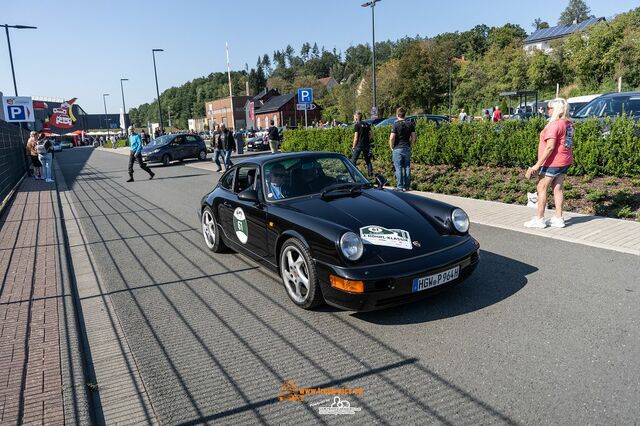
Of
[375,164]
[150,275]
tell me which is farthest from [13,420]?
[375,164]

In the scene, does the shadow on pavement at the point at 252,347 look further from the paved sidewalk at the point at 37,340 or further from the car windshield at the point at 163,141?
the car windshield at the point at 163,141

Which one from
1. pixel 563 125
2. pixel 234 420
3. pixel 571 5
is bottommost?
pixel 234 420

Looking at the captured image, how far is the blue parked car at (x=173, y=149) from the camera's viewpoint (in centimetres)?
2325

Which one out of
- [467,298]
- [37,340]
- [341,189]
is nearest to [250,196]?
[341,189]

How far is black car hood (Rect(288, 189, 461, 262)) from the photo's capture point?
402cm

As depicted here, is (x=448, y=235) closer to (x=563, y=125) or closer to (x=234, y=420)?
(x=234, y=420)

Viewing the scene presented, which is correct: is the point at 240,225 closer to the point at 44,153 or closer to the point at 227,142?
the point at 227,142

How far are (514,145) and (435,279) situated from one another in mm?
8141

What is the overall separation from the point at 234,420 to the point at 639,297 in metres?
3.71

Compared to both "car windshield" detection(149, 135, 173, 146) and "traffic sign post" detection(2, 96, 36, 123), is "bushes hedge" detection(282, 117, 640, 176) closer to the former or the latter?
"car windshield" detection(149, 135, 173, 146)

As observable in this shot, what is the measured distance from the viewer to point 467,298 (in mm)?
4395

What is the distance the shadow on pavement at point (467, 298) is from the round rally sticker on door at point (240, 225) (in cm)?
175

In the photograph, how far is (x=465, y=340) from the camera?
11.8 feet

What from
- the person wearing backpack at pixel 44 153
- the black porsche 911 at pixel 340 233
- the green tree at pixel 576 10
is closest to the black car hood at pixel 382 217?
the black porsche 911 at pixel 340 233
